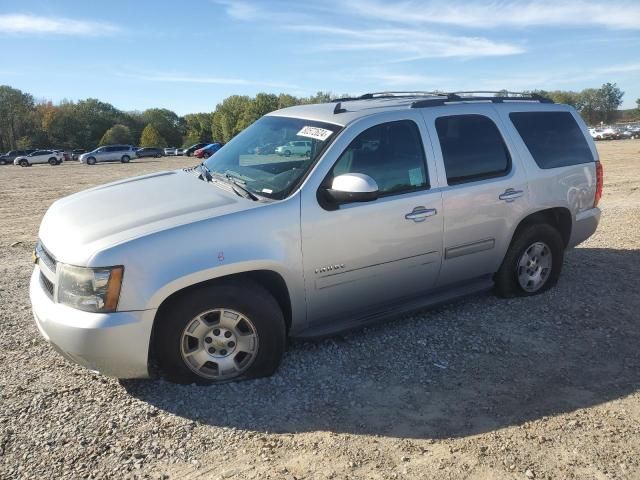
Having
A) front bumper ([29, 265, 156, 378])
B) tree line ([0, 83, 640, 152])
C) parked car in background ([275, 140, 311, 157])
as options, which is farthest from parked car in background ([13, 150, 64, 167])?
front bumper ([29, 265, 156, 378])

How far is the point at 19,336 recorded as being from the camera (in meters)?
4.42

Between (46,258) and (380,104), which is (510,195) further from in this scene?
(46,258)

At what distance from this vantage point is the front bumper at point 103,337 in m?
3.03

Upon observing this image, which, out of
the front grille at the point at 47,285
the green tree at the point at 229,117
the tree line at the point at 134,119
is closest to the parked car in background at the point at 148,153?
the tree line at the point at 134,119

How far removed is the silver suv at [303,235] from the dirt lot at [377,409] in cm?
29

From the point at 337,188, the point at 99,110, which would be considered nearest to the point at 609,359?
the point at 337,188

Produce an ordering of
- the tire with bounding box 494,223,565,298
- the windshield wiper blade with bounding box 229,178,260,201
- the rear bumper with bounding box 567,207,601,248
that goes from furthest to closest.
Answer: the rear bumper with bounding box 567,207,601,248 < the tire with bounding box 494,223,565,298 < the windshield wiper blade with bounding box 229,178,260,201

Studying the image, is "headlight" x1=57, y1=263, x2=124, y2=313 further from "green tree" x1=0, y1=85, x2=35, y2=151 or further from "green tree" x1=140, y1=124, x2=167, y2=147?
"green tree" x1=0, y1=85, x2=35, y2=151

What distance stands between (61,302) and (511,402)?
9.67ft

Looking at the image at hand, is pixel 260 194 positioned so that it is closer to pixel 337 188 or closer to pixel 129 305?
pixel 337 188

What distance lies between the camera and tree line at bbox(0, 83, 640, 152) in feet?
312

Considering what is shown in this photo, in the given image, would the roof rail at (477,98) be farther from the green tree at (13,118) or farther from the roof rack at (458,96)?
the green tree at (13,118)

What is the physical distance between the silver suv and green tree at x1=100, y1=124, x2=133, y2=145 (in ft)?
341

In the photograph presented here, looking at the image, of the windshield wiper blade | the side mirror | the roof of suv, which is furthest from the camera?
the roof of suv
